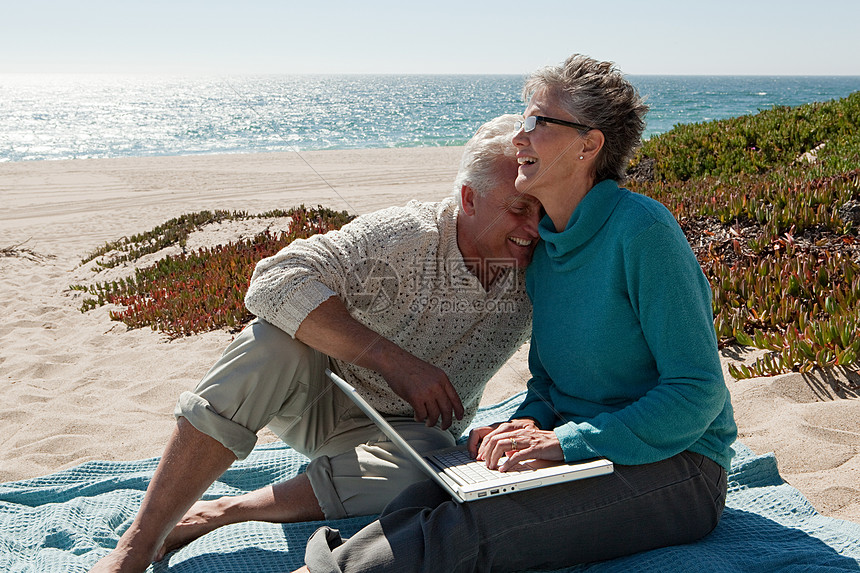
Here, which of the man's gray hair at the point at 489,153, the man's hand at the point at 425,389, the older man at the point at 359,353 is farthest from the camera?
the man's gray hair at the point at 489,153

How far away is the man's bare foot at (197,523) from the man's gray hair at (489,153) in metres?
1.62

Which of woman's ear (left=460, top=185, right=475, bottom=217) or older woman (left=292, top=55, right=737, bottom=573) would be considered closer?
older woman (left=292, top=55, right=737, bottom=573)

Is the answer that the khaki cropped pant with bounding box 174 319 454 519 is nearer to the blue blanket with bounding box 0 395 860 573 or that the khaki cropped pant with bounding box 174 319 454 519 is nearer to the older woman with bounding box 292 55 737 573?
the blue blanket with bounding box 0 395 860 573

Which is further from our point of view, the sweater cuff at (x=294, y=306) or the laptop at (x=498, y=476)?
the sweater cuff at (x=294, y=306)

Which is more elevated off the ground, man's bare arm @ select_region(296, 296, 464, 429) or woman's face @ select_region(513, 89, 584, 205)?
woman's face @ select_region(513, 89, 584, 205)

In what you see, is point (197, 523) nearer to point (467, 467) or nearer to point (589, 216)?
Answer: point (467, 467)

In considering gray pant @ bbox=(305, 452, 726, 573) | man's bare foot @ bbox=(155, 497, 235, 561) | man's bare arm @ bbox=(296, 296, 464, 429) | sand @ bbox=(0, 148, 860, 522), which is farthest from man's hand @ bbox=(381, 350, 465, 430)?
sand @ bbox=(0, 148, 860, 522)

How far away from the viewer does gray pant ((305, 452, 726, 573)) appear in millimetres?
1946

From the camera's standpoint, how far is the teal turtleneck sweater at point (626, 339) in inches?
83.9

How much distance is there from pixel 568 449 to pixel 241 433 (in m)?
1.17

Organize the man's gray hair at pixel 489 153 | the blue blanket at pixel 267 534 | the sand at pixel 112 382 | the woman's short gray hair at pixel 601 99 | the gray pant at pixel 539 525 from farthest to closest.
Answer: the sand at pixel 112 382, the man's gray hair at pixel 489 153, the woman's short gray hair at pixel 601 99, the blue blanket at pixel 267 534, the gray pant at pixel 539 525

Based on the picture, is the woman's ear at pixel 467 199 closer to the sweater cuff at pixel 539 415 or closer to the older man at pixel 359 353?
the older man at pixel 359 353

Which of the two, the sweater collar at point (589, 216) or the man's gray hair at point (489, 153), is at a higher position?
the man's gray hair at point (489, 153)

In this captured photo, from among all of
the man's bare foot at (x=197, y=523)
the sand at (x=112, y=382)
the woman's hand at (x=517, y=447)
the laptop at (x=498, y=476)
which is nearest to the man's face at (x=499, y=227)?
the woman's hand at (x=517, y=447)
